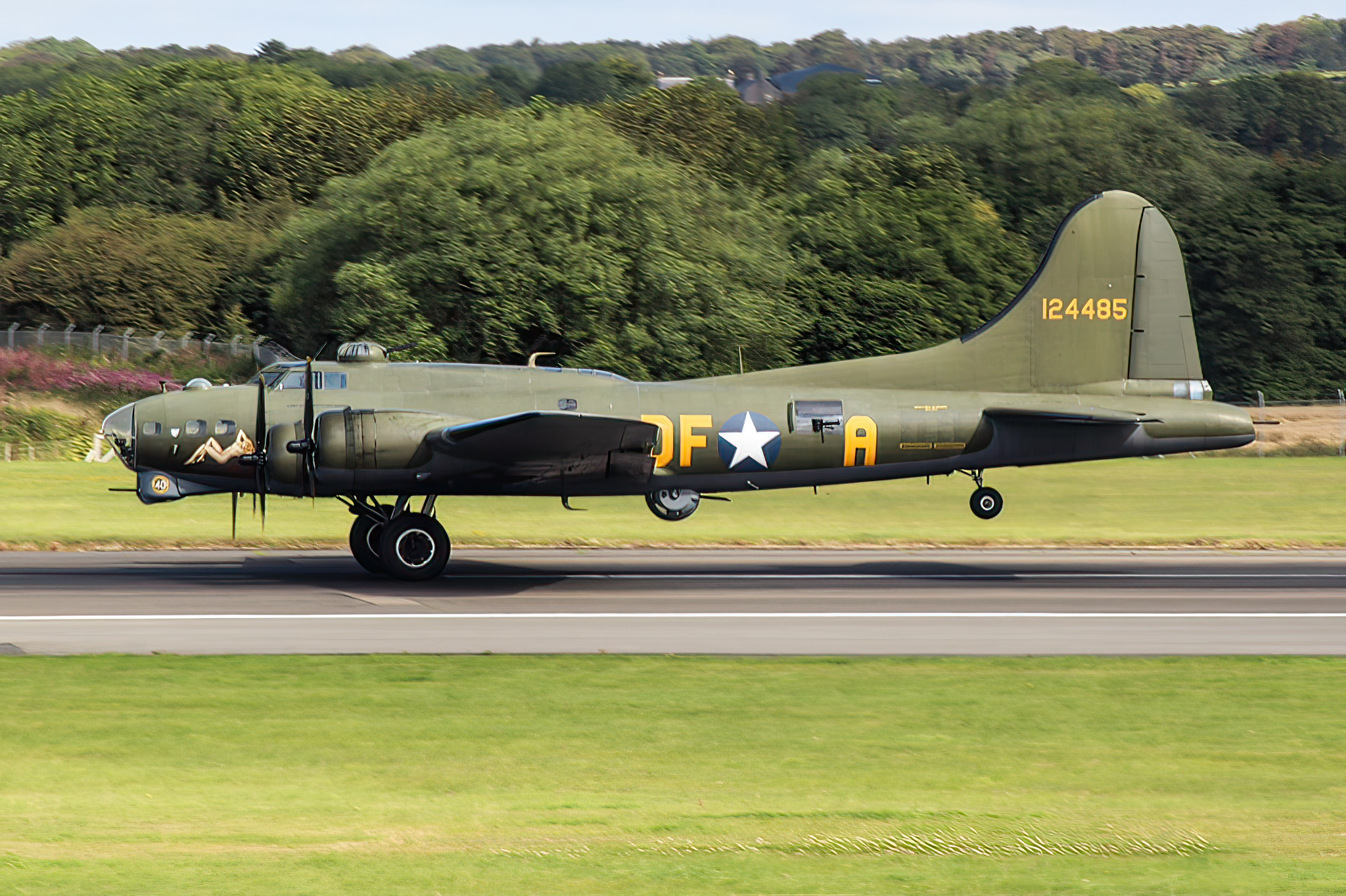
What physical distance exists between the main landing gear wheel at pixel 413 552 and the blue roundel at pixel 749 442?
5.74 metres

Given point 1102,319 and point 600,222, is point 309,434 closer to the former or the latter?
point 1102,319

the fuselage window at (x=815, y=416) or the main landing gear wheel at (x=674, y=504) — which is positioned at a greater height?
the fuselage window at (x=815, y=416)

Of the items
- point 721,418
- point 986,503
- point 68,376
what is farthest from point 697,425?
point 68,376

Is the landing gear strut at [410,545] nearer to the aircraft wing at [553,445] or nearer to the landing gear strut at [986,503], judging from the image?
the aircraft wing at [553,445]

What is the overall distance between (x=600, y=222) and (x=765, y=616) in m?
39.1

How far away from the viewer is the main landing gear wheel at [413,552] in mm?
26594

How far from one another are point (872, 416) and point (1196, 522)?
1492cm

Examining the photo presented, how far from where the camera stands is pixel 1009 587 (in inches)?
1054

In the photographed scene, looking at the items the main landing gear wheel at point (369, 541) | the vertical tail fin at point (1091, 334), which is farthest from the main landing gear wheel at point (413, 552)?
the vertical tail fin at point (1091, 334)

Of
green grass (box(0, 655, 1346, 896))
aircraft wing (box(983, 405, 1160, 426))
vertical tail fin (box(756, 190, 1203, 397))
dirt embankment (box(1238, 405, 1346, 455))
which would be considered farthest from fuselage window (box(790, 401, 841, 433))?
dirt embankment (box(1238, 405, 1346, 455))

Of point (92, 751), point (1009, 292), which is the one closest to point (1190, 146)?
point (1009, 292)

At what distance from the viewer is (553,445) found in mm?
26062

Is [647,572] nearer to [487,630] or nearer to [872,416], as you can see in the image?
[872,416]

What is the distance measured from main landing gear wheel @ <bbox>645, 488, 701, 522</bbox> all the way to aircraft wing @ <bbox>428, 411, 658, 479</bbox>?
180cm
